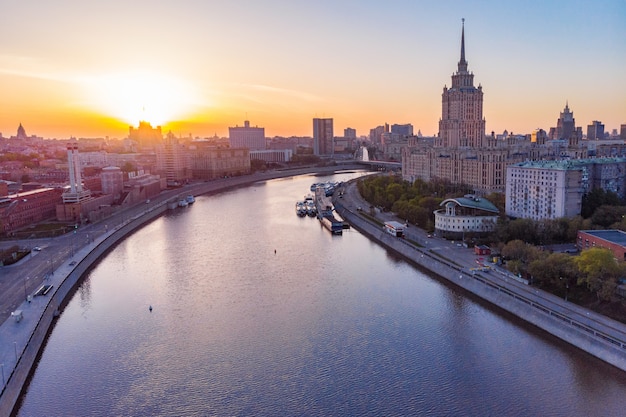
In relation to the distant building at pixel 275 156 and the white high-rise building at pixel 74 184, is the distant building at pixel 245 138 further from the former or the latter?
the white high-rise building at pixel 74 184

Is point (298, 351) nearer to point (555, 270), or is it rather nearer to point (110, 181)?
point (555, 270)

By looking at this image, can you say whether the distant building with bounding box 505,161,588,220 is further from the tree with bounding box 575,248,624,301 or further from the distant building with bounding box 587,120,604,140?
the distant building with bounding box 587,120,604,140

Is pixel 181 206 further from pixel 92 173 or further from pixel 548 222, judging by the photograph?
pixel 548 222

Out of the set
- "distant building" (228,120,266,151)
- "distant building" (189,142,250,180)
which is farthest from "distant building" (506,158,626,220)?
"distant building" (228,120,266,151)

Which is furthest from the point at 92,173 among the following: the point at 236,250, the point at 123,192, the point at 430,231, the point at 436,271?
the point at 436,271

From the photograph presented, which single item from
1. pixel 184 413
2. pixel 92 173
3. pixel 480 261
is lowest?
pixel 184 413

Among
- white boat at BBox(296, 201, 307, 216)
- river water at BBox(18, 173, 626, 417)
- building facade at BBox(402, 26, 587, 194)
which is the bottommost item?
river water at BBox(18, 173, 626, 417)

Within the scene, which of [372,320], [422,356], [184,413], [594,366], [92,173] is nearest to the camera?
[184,413]
